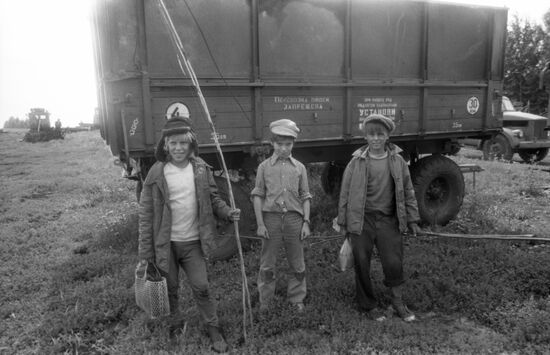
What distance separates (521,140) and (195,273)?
13.8 m

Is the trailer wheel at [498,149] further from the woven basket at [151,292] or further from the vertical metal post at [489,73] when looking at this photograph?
the woven basket at [151,292]

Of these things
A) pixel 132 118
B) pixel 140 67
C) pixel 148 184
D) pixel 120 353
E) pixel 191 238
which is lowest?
pixel 120 353

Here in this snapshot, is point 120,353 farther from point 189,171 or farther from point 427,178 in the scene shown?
point 427,178

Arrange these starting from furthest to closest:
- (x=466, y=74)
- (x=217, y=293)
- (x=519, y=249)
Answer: (x=466, y=74) < (x=519, y=249) < (x=217, y=293)

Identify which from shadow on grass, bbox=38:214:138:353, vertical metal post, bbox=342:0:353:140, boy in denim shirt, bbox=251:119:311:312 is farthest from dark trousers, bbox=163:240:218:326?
vertical metal post, bbox=342:0:353:140

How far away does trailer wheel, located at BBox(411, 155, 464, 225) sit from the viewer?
6414mm

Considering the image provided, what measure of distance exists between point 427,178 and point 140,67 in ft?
13.9

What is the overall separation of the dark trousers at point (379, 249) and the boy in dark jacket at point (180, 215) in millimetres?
1193

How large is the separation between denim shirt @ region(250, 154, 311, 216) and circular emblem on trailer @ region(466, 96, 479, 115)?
3818 millimetres

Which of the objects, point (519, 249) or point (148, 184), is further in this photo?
point (519, 249)

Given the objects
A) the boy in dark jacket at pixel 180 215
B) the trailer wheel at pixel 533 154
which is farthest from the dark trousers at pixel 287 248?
the trailer wheel at pixel 533 154

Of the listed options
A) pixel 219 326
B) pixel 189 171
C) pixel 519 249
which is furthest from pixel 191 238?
pixel 519 249

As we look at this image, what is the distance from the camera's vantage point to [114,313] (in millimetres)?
3977

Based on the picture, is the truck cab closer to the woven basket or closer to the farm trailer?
the farm trailer
